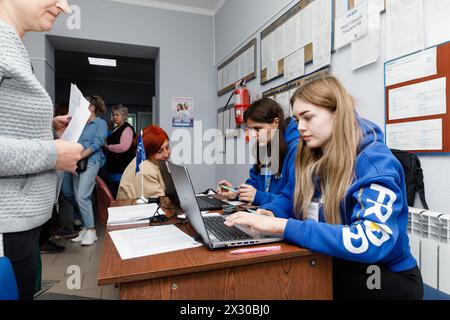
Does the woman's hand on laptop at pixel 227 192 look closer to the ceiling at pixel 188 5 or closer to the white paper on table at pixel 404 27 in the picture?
the white paper on table at pixel 404 27

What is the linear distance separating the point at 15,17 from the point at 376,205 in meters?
1.07

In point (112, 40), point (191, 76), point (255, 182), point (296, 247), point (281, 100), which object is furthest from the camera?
point (191, 76)

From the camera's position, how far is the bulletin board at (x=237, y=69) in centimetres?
291

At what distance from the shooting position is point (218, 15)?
12.5 feet

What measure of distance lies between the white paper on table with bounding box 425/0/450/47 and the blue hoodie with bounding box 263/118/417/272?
25.5 inches

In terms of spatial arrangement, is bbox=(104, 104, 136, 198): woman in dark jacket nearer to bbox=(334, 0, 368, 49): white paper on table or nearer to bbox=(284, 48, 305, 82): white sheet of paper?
bbox=(284, 48, 305, 82): white sheet of paper

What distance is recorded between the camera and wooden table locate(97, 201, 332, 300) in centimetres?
72

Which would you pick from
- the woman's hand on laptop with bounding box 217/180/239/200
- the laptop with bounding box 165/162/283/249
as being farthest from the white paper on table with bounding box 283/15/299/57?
the laptop with bounding box 165/162/283/249

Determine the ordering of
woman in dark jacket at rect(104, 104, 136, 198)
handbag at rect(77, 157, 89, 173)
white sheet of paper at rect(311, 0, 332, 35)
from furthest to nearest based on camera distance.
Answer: woman in dark jacket at rect(104, 104, 136, 198) < handbag at rect(77, 157, 89, 173) < white sheet of paper at rect(311, 0, 332, 35)

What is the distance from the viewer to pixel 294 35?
7.28ft

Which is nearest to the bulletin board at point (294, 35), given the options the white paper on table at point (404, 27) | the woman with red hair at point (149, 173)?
the white paper on table at point (404, 27)

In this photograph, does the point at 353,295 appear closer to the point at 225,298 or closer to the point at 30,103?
the point at 225,298

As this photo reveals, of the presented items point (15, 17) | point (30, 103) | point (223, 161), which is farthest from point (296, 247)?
point (223, 161)

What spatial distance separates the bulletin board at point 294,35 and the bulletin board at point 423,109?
58 centimetres
